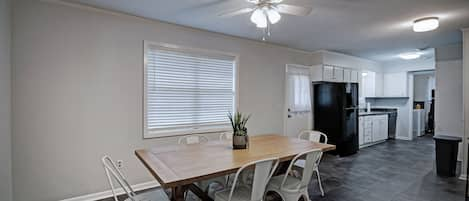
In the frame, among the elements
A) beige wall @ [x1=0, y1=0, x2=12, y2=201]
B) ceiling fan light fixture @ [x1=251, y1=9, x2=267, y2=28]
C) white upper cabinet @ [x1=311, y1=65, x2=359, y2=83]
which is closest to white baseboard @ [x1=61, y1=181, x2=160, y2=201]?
beige wall @ [x1=0, y1=0, x2=12, y2=201]

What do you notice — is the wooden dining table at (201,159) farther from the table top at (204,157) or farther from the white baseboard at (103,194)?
the white baseboard at (103,194)

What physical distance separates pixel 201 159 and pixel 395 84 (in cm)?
710

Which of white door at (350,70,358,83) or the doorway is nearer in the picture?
white door at (350,70,358,83)

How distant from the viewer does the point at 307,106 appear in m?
5.43

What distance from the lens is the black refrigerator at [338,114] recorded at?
513cm

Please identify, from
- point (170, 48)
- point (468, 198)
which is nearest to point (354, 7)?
point (170, 48)

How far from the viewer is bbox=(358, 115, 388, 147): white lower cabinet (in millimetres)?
5932

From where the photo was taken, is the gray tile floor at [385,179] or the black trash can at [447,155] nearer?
the gray tile floor at [385,179]

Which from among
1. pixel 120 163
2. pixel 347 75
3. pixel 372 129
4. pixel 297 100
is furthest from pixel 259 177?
pixel 372 129

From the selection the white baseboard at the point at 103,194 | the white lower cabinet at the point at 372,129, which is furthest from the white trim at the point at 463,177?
the white baseboard at the point at 103,194

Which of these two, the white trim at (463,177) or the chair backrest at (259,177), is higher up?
the chair backrest at (259,177)

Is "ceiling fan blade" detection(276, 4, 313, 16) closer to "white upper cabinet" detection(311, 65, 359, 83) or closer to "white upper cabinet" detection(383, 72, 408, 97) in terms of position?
"white upper cabinet" detection(311, 65, 359, 83)

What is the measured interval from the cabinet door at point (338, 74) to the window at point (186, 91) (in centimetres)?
268

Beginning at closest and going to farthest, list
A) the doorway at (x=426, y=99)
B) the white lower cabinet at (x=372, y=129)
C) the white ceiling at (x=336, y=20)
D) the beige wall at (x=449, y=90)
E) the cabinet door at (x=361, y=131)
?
the white ceiling at (x=336, y=20) < the beige wall at (x=449, y=90) < the cabinet door at (x=361, y=131) < the white lower cabinet at (x=372, y=129) < the doorway at (x=426, y=99)
